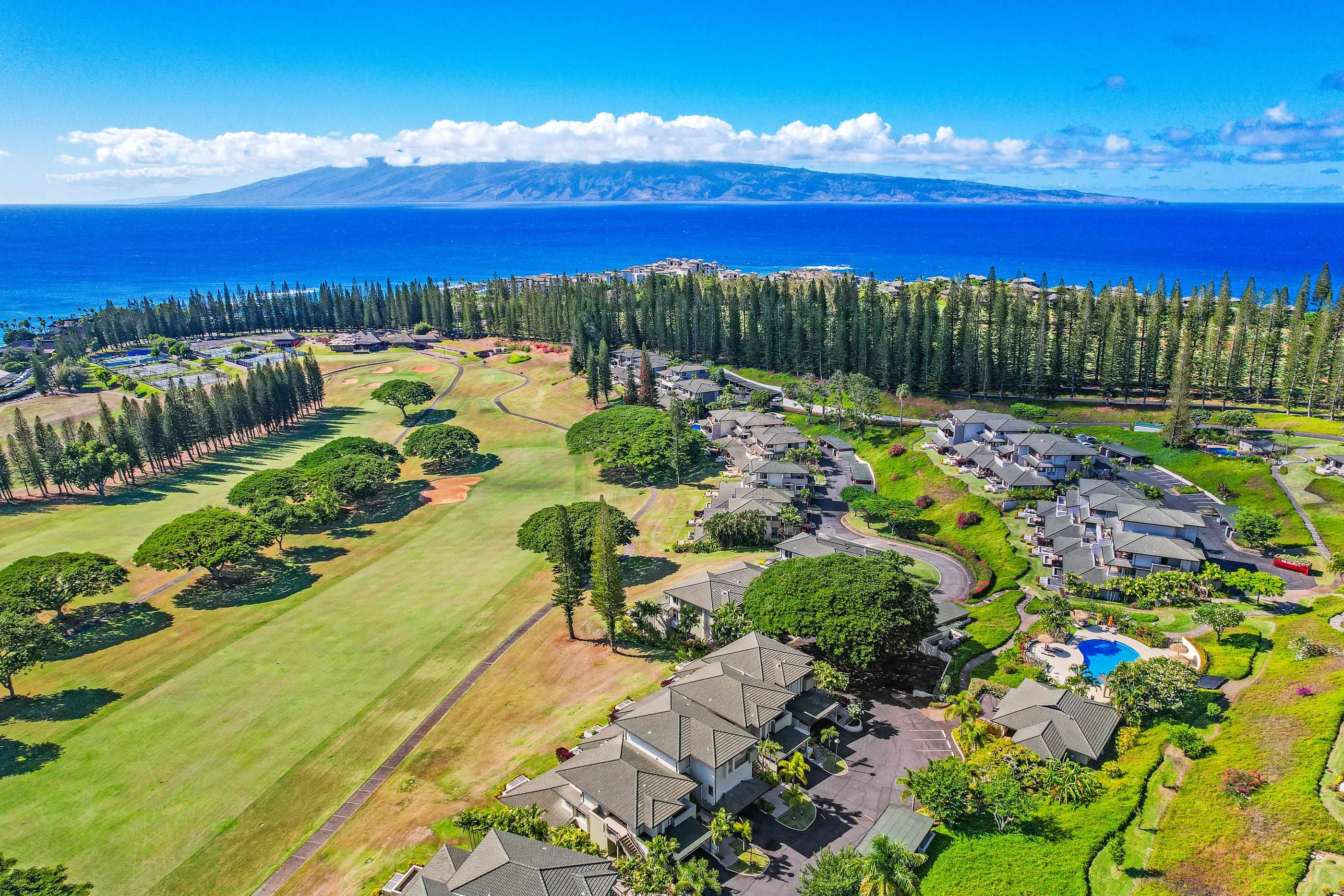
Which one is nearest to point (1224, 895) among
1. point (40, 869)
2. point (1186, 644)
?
point (1186, 644)

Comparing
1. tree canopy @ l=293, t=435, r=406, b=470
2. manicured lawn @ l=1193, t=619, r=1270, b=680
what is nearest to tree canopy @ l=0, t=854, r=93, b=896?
manicured lawn @ l=1193, t=619, r=1270, b=680

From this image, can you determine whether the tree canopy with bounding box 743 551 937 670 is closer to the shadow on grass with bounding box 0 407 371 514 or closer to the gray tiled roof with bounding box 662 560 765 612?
the gray tiled roof with bounding box 662 560 765 612

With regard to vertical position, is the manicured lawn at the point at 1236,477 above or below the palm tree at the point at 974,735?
above

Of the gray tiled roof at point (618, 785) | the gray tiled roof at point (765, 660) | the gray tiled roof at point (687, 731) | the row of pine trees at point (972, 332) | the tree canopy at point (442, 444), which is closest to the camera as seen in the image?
the gray tiled roof at point (618, 785)

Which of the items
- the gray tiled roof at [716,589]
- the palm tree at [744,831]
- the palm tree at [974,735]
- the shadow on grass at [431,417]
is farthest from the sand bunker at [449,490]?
the palm tree at [974,735]

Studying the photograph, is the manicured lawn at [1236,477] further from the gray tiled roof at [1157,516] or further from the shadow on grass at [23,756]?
the shadow on grass at [23,756]

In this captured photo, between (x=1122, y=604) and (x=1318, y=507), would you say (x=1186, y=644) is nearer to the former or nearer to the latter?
(x=1122, y=604)

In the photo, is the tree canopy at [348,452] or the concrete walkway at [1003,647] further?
the tree canopy at [348,452]
